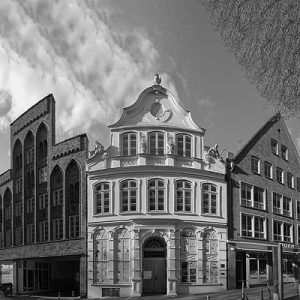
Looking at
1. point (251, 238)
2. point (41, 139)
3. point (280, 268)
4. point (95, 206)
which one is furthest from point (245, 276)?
point (280, 268)

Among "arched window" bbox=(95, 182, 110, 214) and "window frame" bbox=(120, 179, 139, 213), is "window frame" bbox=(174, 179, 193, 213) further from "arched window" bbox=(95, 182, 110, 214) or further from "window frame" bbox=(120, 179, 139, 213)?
"arched window" bbox=(95, 182, 110, 214)

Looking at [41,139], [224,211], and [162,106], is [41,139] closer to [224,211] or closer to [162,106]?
[162,106]

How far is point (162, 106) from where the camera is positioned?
4009 centimetres

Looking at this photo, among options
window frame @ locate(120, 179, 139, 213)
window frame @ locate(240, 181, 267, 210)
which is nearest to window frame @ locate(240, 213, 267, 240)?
window frame @ locate(240, 181, 267, 210)

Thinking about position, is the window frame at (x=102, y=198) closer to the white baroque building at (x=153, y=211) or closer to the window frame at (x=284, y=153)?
the white baroque building at (x=153, y=211)

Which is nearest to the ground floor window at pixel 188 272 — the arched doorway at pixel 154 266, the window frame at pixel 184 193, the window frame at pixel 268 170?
the arched doorway at pixel 154 266

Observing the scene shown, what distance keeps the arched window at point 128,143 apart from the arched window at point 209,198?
19.0ft

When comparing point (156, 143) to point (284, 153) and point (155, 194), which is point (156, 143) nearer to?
point (155, 194)

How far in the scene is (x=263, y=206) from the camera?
4566 cm

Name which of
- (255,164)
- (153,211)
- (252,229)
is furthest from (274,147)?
(153,211)

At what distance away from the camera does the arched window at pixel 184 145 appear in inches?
1545

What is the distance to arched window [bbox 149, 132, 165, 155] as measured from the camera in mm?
38656

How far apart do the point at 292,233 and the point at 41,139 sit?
24.3m

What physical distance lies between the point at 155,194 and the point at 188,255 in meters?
4.91
